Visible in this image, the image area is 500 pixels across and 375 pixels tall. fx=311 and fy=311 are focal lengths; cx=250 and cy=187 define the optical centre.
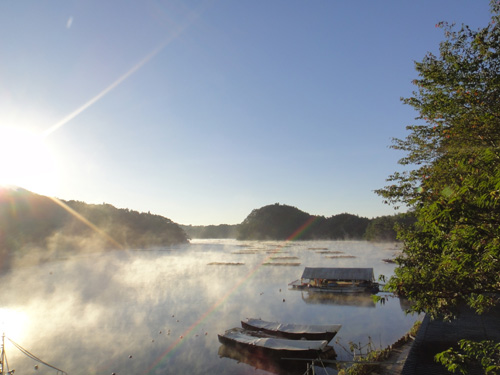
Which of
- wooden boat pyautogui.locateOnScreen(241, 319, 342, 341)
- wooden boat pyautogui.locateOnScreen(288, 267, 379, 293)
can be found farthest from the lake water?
wooden boat pyautogui.locateOnScreen(288, 267, 379, 293)

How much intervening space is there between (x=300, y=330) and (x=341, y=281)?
3612 cm

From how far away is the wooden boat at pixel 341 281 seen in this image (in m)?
60.8

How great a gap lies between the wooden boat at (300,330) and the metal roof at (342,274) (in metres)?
30.6

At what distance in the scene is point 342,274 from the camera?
64188mm

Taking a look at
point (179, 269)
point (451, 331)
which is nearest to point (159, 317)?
point (451, 331)

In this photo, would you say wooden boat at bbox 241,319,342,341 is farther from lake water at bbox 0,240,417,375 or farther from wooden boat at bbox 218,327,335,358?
wooden boat at bbox 218,327,335,358

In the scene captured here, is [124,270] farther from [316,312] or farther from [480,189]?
[480,189]

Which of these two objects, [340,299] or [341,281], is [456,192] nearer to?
[340,299]

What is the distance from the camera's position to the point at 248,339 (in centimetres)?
3133

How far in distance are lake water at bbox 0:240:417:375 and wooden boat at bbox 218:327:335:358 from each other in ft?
4.69

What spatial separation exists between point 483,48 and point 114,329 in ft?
155

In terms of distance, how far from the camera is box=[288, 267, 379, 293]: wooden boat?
2394 inches

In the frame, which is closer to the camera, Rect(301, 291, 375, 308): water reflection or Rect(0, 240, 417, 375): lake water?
Rect(0, 240, 417, 375): lake water

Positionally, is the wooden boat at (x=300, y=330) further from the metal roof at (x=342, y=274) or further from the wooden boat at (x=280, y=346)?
the metal roof at (x=342, y=274)
